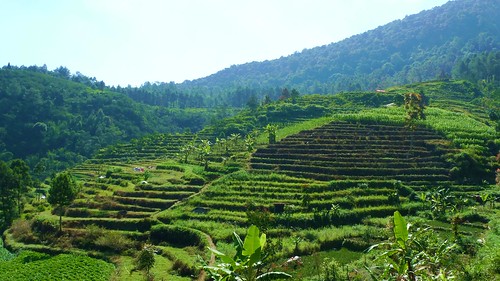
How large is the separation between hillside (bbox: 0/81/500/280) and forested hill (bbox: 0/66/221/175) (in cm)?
4126

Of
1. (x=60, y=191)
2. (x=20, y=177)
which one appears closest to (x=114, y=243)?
(x=60, y=191)

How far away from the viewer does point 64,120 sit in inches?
5251

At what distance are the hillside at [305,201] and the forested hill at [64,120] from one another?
135ft

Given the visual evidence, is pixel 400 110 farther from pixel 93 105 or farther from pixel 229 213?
pixel 93 105

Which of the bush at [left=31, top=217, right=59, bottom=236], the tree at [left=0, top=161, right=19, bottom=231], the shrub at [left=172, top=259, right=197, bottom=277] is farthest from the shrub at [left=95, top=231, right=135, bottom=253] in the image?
the tree at [left=0, top=161, right=19, bottom=231]

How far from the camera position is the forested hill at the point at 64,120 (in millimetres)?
116312

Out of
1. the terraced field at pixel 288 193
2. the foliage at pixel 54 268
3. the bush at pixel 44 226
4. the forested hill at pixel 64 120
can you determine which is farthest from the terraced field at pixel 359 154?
the forested hill at pixel 64 120

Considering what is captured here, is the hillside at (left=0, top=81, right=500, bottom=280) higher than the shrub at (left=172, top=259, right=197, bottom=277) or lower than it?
higher

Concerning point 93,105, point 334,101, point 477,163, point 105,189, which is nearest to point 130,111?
point 93,105

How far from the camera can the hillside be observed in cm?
3803

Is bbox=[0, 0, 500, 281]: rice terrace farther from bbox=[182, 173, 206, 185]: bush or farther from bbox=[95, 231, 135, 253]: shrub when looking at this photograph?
bbox=[182, 173, 206, 185]: bush

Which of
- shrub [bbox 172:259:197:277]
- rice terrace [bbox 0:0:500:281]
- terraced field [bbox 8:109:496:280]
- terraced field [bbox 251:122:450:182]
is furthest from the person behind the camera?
terraced field [bbox 251:122:450:182]

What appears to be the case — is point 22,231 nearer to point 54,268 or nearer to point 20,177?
point 20,177

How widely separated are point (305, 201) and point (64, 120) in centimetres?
10742
